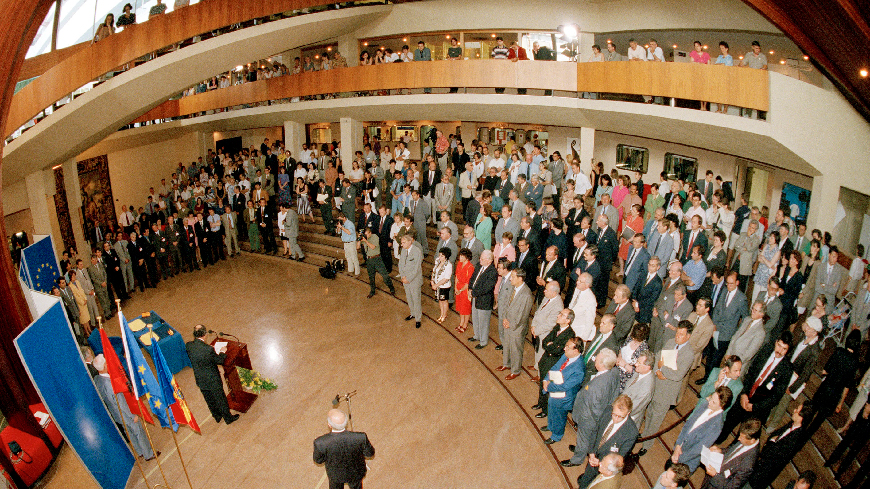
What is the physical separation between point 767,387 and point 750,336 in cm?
70

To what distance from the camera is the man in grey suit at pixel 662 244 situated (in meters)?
8.20

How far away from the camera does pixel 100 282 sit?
33.3 ft

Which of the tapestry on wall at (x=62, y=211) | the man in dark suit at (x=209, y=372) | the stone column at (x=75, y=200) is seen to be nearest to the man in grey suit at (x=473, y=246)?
the man in dark suit at (x=209, y=372)

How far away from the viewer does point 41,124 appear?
11.0 meters

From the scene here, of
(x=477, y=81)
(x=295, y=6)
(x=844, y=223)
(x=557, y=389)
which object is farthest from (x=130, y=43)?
(x=844, y=223)

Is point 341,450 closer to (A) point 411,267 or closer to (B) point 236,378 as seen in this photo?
(B) point 236,378

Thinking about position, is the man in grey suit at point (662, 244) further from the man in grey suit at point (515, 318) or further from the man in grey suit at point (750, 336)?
the man in grey suit at point (515, 318)

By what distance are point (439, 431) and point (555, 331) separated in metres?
1.99

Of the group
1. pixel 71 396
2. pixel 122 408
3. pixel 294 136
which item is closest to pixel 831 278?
pixel 122 408

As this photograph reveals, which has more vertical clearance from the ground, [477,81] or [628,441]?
[477,81]

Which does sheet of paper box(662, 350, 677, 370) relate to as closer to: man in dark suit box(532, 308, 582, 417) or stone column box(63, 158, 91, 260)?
→ man in dark suit box(532, 308, 582, 417)

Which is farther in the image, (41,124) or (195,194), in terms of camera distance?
(195,194)

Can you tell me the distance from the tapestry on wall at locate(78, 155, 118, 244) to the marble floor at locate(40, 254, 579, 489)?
293 inches

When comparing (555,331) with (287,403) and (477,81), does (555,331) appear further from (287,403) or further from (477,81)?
(477,81)
